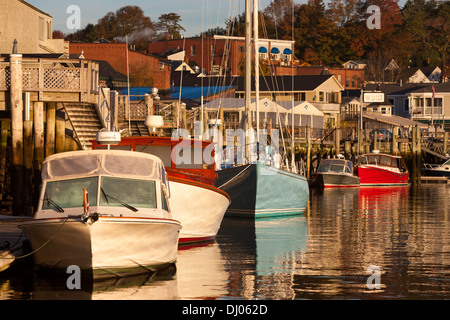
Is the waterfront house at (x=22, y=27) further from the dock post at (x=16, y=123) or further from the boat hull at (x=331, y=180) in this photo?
the dock post at (x=16, y=123)

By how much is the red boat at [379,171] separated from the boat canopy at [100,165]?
45937 mm

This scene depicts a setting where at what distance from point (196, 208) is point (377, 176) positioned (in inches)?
1671

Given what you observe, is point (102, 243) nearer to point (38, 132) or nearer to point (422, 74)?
point (38, 132)

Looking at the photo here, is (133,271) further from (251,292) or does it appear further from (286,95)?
(286,95)

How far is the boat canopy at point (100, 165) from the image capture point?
19344mm

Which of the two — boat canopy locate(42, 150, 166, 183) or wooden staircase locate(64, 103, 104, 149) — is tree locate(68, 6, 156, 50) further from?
boat canopy locate(42, 150, 166, 183)

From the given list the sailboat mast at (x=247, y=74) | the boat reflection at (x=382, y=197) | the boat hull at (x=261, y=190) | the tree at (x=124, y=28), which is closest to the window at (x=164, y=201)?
the boat hull at (x=261, y=190)

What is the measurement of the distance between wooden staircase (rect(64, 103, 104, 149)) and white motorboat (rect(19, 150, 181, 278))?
39.2 ft

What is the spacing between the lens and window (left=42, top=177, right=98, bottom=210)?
1897cm

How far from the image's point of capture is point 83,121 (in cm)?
3216

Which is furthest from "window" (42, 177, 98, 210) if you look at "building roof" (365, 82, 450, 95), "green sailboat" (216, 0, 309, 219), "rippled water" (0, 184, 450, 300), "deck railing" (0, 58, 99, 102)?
"building roof" (365, 82, 450, 95)

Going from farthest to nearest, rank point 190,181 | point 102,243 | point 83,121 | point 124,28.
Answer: point 124,28
point 83,121
point 190,181
point 102,243

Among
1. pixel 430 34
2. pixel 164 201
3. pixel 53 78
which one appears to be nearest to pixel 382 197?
pixel 53 78
